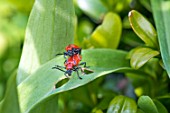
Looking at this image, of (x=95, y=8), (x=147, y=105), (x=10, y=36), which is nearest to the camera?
(x=147, y=105)

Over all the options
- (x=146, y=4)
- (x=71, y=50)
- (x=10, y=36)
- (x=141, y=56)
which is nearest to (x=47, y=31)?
(x=71, y=50)

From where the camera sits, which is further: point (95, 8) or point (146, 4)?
point (95, 8)

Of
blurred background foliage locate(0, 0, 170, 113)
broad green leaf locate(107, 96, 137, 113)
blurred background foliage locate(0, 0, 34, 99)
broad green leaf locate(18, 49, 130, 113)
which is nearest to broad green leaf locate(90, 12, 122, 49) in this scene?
blurred background foliage locate(0, 0, 170, 113)

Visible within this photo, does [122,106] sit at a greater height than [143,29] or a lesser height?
lesser

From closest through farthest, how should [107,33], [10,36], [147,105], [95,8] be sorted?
[147,105] → [107,33] → [95,8] → [10,36]

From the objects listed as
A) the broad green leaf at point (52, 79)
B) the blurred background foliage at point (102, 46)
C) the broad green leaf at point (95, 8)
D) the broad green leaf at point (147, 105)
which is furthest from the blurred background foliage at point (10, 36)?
the broad green leaf at point (147, 105)

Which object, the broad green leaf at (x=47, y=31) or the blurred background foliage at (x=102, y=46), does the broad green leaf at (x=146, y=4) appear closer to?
the blurred background foliage at (x=102, y=46)

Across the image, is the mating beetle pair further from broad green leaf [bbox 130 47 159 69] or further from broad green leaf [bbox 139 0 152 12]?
broad green leaf [bbox 139 0 152 12]

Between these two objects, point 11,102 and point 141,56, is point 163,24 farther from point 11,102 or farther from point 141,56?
point 11,102
